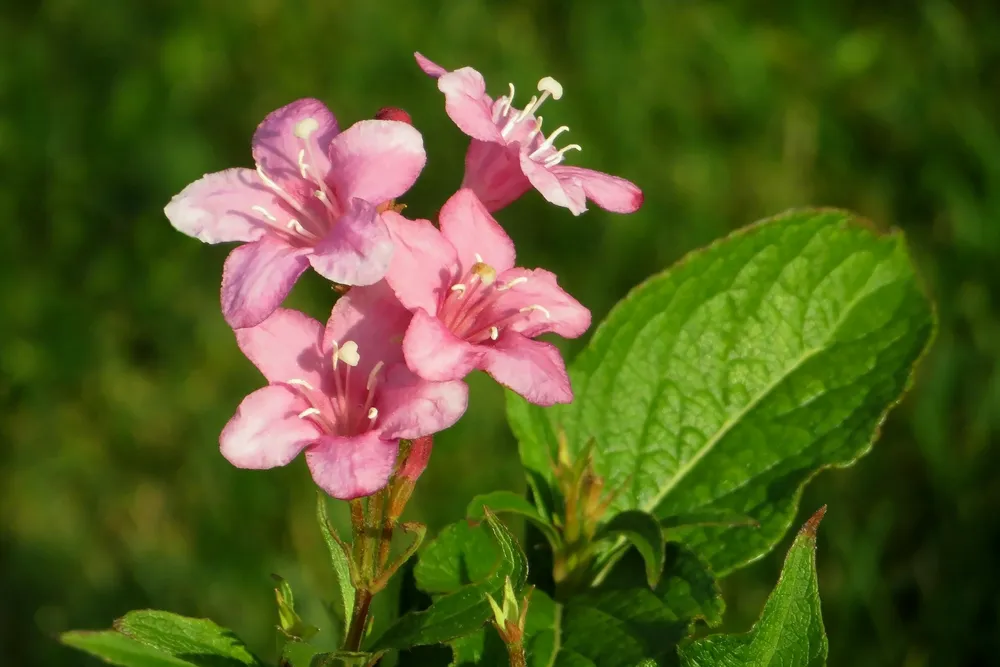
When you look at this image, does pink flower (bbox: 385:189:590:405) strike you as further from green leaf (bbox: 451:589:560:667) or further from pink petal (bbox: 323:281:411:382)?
green leaf (bbox: 451:589:560:667)

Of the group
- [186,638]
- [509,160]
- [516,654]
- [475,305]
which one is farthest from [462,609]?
[509,160]

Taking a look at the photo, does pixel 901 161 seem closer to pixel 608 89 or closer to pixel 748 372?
pixel 608 89

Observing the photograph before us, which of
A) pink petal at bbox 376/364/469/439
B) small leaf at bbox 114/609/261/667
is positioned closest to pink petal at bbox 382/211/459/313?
pink petal at bbox 376/364/469/439

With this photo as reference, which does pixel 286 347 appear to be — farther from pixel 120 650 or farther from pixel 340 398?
pixel 120 650

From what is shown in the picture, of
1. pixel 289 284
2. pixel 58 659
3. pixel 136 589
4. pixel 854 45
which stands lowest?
pixel 58 659

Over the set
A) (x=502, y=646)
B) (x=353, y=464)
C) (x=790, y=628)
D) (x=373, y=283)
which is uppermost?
(x=373, y=283)

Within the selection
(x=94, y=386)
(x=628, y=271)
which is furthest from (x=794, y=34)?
(x=94, y=386)

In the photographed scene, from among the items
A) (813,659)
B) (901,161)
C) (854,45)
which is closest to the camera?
(813,659)
